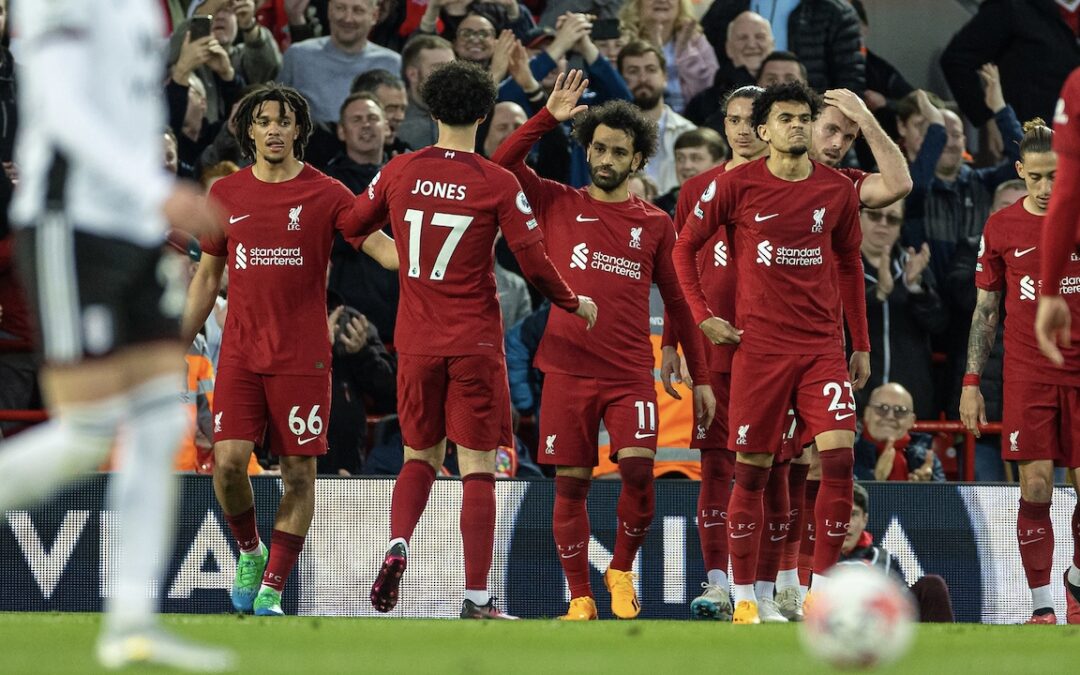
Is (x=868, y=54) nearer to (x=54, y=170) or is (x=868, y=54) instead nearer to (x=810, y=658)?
(x=810, y=658)

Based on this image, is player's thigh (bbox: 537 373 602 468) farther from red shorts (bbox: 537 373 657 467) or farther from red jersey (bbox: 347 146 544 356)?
red jersey (bbox: 347 146 544 356)

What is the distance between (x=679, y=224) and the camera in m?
9.85

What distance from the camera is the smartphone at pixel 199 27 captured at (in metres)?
12.0

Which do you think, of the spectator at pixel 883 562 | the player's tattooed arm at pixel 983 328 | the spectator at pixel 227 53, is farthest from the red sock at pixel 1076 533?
the spectator at pixel 227 53

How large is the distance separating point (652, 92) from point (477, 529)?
5.34 metres

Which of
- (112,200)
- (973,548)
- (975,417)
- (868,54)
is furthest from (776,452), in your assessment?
(868,54)

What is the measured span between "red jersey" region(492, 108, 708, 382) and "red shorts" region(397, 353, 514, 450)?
0.67 metres

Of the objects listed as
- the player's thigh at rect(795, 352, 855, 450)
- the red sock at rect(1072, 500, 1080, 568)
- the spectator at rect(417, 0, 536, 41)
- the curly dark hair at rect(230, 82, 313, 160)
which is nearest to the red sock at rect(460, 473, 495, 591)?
the player's thigh at rect(795, 352, 855, 450)

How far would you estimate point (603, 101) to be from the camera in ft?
41.8

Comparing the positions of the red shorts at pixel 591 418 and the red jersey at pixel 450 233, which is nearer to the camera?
the red jersey at pixel 450 233

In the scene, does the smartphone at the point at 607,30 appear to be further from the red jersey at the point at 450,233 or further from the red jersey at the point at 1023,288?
the red jersey at the point at 450,233

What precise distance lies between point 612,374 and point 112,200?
4.59 metres

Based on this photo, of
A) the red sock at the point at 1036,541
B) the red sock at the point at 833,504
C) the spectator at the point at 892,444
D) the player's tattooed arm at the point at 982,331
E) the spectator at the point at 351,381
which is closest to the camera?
the red sock at the point at 833,504

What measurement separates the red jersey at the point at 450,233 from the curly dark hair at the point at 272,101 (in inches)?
26.9
